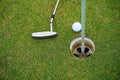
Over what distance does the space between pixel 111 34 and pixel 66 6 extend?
58 centimetres

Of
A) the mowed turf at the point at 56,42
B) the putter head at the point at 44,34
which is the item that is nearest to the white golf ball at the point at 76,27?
the mowed turf at the point at 56,42

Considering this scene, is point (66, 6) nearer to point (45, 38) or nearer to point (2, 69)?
point (45, 38)

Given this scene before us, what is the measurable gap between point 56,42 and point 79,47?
23 centimetres

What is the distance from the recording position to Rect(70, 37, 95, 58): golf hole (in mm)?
2596

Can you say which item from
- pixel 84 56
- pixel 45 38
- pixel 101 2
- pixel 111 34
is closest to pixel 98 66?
pixel 84 56

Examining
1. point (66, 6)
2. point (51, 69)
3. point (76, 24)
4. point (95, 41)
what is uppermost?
point (66, 6)

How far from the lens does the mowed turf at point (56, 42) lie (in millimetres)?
2492

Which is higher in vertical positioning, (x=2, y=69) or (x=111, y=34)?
(x=111, y=34)

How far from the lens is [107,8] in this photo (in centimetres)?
285

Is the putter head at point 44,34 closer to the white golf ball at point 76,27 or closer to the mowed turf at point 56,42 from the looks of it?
the mowed turf at point 56,42

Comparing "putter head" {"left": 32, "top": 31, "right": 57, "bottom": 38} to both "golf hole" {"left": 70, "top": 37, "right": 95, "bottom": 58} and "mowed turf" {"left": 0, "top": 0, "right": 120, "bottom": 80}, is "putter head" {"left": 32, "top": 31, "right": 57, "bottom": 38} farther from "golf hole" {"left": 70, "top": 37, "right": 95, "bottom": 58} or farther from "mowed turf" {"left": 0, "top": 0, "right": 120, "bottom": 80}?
"golf hole" {"left": 70, "top": 37, "right": 95, "bottom": 58}

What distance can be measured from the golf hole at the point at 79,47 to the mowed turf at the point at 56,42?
49 mm

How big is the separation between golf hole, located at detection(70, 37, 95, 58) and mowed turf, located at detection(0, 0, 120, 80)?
49mm

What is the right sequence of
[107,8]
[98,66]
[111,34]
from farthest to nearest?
[107,8], [111,34], [98,66]
